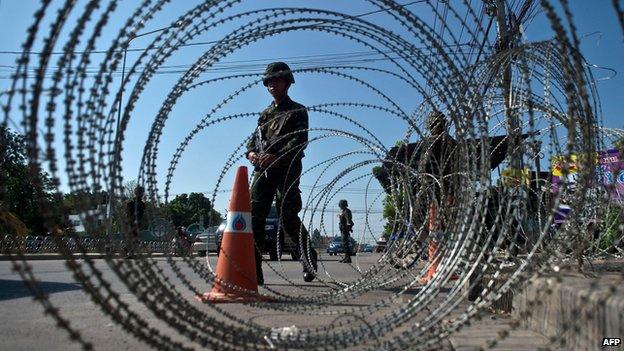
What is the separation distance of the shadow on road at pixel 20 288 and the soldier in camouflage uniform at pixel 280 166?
2170 mm

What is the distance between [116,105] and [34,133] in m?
0.75

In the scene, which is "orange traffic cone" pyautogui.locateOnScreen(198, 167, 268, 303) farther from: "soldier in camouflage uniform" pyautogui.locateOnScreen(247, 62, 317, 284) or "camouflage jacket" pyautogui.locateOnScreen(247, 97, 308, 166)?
"camouflage jacket" pyautogui.locateOnScreen(247, 97, 308, 166)

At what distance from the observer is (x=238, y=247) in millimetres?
5207

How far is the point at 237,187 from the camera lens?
17.9 ft

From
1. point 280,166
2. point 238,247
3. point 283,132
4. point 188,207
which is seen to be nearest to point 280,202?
point 280,166

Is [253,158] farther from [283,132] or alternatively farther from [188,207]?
[188,207]

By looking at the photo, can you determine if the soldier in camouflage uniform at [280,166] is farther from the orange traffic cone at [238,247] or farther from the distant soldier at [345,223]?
the distant soldier at [345,223]

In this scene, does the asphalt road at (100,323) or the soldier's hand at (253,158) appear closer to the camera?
the asphalt road at (100,323)

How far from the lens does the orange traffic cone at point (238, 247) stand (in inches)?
199

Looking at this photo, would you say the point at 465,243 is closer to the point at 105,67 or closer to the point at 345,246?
the point at 105,67

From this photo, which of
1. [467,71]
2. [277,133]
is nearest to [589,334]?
[467,71]

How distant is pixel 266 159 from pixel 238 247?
1152mm

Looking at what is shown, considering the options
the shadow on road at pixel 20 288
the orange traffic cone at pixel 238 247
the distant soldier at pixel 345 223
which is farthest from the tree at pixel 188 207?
the orange traffic cone at pixel 238 247

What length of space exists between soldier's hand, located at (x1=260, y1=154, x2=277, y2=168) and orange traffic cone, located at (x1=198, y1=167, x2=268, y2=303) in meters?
0.48
